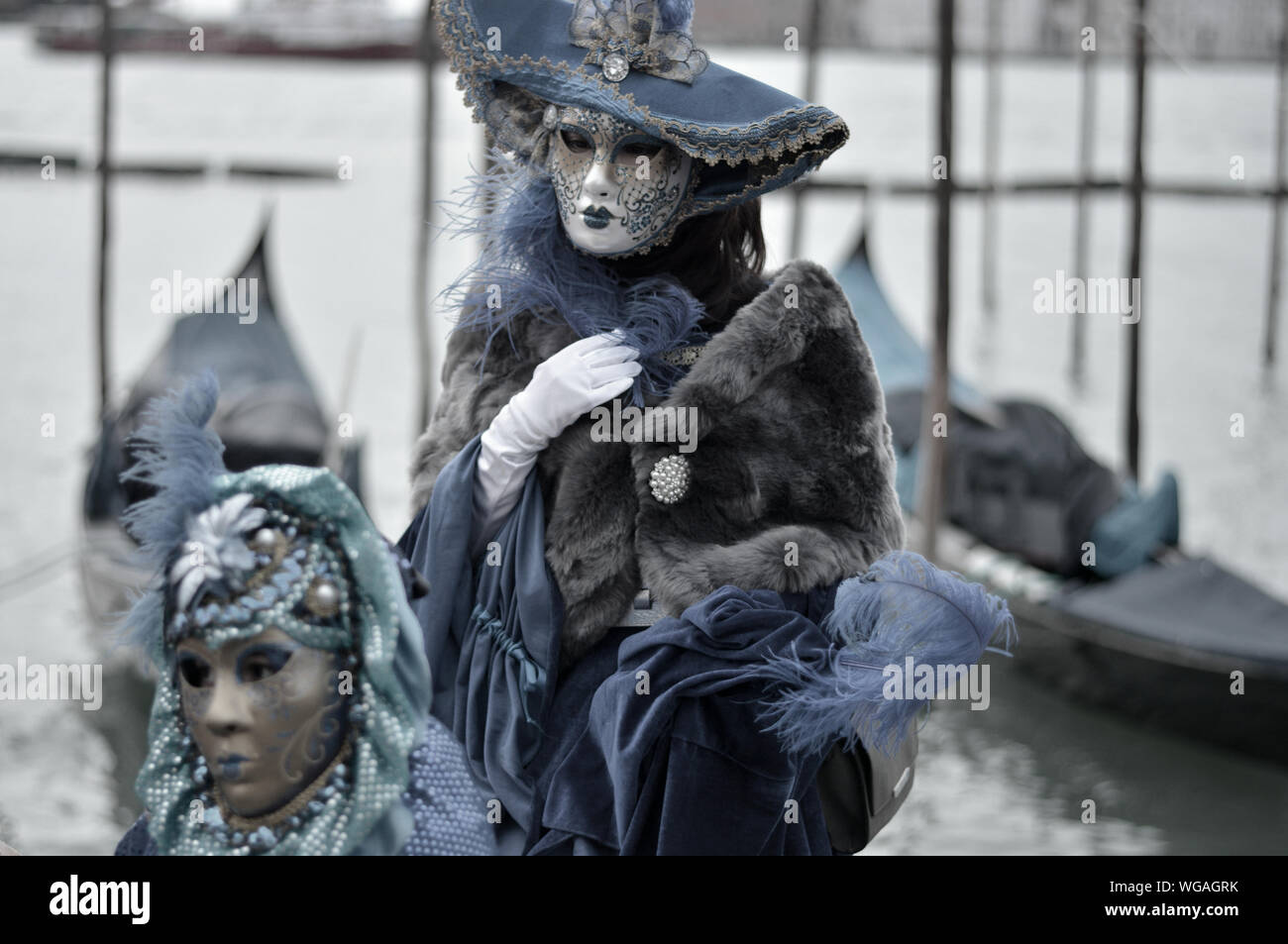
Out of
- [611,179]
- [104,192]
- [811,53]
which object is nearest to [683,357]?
[611,179]

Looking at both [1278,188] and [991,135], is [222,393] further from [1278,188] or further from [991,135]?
[1278,188]

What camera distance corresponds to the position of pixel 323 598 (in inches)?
84.9

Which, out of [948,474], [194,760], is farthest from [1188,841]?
[194,760]

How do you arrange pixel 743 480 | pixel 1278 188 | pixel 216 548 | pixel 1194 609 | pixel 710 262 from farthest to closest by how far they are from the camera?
pixel 1278 188, pixel 1194 609, pixel 710 262, pixel 743 480, pixel 216 548

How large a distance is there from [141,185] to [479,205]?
3327cm

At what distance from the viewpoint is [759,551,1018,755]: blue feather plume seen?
2715mm

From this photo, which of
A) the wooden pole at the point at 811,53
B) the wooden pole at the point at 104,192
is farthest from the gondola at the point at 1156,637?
the wooden pole at the point at 104,192

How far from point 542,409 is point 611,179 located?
1.36 feet

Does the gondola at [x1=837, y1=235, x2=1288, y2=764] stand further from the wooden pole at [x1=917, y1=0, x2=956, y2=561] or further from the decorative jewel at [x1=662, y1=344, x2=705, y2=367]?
the decorative jewel at [x1=662, y1=344, x2=705, y2=367]

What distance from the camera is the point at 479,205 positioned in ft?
10.5

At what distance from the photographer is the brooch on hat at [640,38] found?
2.95 metres

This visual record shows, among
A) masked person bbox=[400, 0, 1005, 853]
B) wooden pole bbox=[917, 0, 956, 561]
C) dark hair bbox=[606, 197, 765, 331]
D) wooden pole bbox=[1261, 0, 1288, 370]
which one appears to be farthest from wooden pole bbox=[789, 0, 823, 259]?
masked person bbox=[400, 0, 1005, 853]
